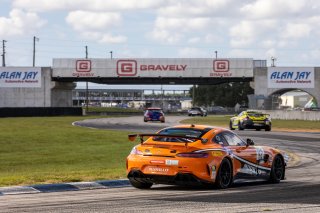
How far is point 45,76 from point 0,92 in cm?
580

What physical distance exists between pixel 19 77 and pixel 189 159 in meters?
72.4

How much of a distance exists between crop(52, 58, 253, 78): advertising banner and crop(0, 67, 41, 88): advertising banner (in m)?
2.48

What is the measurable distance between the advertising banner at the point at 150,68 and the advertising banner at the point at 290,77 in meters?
3.12

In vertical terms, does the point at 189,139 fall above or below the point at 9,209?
above

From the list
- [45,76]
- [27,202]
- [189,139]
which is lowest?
[27,202]

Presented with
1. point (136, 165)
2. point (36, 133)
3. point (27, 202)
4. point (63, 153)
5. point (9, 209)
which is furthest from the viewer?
point (36, 133)

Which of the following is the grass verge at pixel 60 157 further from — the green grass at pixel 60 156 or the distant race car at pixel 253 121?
the distant race car at pixel 253 121

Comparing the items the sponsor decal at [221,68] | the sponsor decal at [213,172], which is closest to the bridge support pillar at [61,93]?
the sponsor decal at [221,68]

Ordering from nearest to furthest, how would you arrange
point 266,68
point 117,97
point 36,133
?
point 36,133 → point 266,68 → point 117,97

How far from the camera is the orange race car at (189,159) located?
12.4 metres

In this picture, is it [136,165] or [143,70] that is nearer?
[136,165]

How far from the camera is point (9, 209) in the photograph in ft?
32.7

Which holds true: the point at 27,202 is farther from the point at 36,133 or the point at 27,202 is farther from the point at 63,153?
the point at 36,133

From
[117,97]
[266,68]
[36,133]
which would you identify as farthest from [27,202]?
[117,97]
